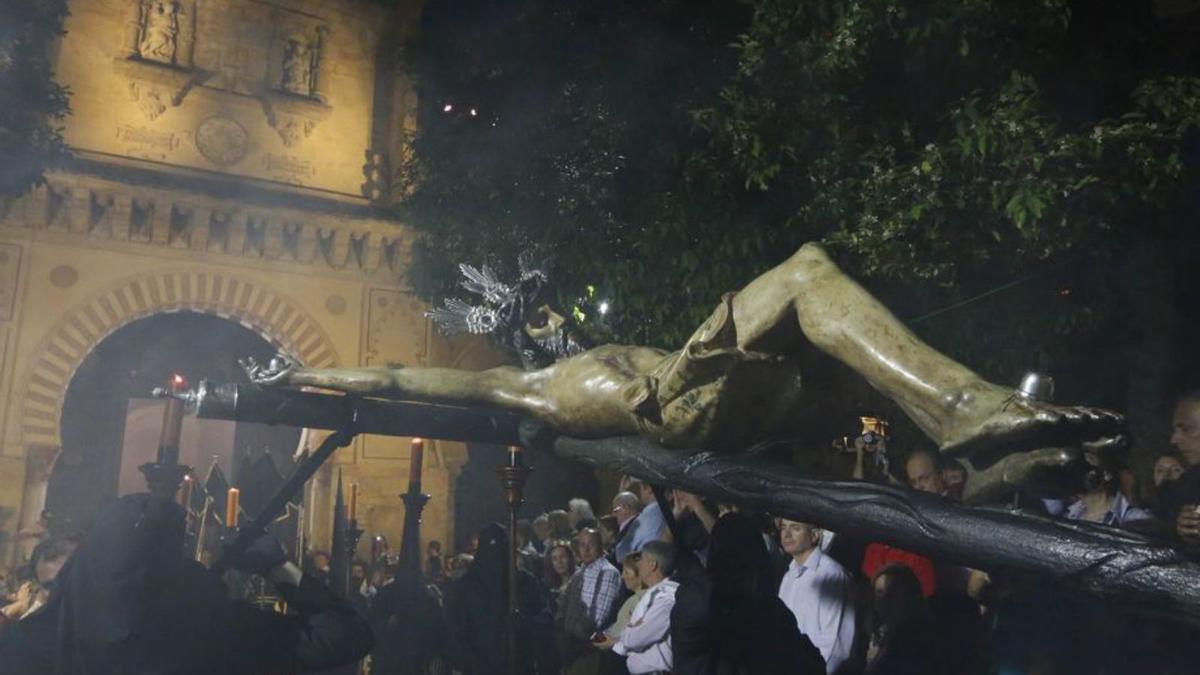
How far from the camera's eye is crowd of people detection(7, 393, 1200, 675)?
359 centimetres

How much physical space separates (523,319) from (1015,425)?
7.87 ft

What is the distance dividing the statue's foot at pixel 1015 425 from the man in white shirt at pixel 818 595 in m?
2.16

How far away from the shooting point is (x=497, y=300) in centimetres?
435

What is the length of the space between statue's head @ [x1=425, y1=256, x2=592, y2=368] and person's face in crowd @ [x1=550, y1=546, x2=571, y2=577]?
3.97 metres

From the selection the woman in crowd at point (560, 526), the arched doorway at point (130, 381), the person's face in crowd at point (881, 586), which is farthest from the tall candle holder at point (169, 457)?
the arched doorway at point (130, 381)

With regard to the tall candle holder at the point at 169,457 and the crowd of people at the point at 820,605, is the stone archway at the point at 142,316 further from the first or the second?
the tall candle holder at the point at 169,457

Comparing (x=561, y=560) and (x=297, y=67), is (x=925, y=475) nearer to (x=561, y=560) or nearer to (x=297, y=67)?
(x=561, y=560)

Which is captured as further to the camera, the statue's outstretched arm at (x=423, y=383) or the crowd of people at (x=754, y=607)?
the statue's outstretched arm at (x=423, y=383)

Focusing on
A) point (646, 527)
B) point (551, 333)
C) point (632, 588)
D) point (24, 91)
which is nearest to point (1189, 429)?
point (551, 333)

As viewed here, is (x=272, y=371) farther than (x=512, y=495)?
No

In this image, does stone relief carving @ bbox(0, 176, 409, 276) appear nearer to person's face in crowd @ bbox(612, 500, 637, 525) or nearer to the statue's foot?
person's face in crowd @ bbox(612, 500, 637, 525)

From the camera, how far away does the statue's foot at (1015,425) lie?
7.61 feet

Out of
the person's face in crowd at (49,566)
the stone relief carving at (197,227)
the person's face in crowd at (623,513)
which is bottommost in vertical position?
the person's face in crowd at (49,566)

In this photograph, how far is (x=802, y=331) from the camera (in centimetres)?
307
